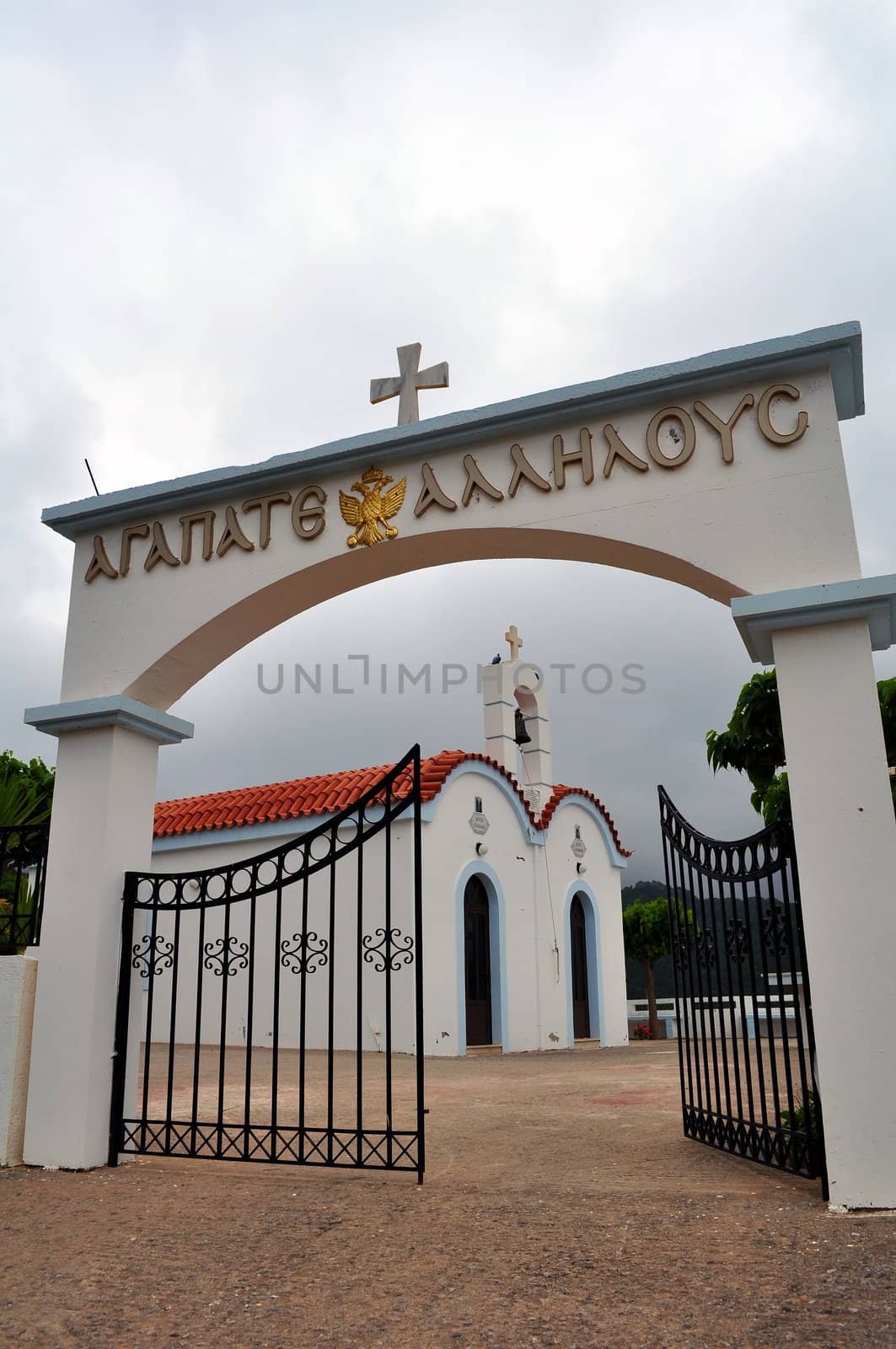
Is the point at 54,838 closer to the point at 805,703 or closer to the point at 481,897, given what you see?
the point at 805,703

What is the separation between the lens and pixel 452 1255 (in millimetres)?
3953

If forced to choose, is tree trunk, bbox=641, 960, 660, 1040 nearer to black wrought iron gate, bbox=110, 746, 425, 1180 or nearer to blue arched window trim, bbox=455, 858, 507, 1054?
blue arched window trim, bbox=455, 858, 507, 1054

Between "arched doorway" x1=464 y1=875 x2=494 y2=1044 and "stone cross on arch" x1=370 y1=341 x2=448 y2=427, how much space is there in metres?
9.84

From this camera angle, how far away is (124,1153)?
19.7 feet

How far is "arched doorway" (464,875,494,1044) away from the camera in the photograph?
590 inches

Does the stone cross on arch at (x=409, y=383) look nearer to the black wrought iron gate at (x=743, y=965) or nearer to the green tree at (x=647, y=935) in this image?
the black wrought iron gate at (x=743, y=965)

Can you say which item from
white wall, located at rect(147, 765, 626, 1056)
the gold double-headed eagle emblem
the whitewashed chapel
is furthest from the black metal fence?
white wall, located at rect(147, 765, 626, 1056)

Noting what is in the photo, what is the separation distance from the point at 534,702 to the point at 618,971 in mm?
5410

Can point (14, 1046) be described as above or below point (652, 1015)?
above

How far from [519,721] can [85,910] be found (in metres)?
12.6

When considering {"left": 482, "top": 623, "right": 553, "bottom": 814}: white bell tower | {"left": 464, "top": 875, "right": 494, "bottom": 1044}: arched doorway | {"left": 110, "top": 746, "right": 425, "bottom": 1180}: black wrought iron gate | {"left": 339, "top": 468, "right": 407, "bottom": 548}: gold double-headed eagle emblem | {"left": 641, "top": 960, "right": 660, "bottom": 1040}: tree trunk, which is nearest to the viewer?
{"left": 110, "top": 746, "right": 425, "bottom": 1180}: black wrought iron gate

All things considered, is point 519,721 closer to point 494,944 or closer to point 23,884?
point 494,944

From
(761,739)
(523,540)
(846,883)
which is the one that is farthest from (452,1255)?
(761,739)

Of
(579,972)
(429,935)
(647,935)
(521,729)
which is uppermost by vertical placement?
(521,729)
